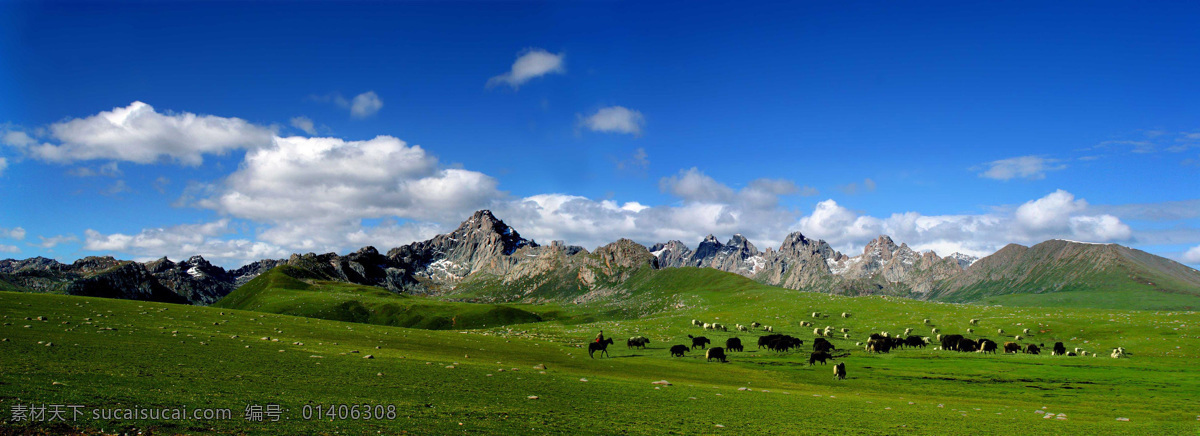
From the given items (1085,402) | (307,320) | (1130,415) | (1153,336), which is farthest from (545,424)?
(1153,336)

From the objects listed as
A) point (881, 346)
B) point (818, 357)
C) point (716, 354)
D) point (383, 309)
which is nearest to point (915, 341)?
point (881, 346)

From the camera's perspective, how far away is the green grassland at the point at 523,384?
1645 cm

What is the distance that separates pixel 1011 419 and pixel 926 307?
90.0 meters

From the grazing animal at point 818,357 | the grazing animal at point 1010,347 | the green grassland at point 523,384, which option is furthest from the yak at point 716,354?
the grazing animal at point 1010,347

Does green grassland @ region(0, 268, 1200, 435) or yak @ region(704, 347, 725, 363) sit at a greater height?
green grassland @ region(0, 268, 1200, 435)

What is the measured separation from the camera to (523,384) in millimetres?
25938

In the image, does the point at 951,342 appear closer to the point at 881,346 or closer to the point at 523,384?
the point at 881,346

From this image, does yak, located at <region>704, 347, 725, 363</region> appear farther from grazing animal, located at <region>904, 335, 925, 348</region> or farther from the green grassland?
grazing animal, located at <region>904, 335, 925, 348</region>

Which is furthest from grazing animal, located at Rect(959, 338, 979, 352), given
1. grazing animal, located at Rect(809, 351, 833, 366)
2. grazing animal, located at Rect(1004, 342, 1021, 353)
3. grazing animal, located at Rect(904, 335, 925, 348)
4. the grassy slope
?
the grassy slope

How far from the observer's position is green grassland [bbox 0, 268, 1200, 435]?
16453 mm

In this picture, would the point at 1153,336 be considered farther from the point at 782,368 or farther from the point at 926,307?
the point at 782,368

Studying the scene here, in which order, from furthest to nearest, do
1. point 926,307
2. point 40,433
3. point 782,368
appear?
point 926,307, point 782,368, point 40,433

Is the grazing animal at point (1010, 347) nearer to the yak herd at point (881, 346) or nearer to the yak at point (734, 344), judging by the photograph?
the yak herd at point (881, 346)

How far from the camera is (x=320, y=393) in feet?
63.0
